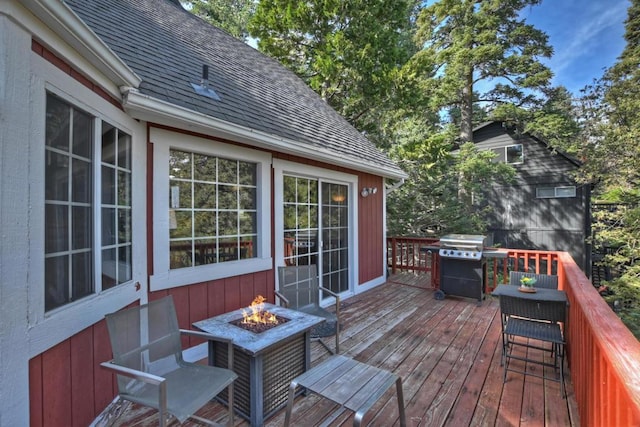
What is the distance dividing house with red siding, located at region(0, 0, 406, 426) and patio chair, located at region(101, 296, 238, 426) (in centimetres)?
24

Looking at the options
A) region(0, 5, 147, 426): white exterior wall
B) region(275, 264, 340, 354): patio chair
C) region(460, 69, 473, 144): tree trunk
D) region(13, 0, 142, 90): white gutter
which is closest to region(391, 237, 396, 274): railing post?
region(275, 264, 340, 354): patio chair

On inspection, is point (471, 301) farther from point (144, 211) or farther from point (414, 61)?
point (414, 61)

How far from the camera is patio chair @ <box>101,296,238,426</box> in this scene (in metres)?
1.68

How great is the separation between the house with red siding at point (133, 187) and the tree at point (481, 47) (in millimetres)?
6442

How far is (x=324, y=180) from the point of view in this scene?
4875 mm

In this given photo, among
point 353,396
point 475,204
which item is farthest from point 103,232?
point 475,204

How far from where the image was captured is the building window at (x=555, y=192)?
10.9 m

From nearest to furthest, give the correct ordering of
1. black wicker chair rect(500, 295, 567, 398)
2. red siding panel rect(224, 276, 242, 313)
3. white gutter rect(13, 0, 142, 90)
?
1. white gutter rect(13, 0, 142, 90)
2. black wicker chair rect(500, 295, 567, 398)
3. red siding panel rect(224, 276, 242, 313)

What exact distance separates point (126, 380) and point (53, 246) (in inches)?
37.2

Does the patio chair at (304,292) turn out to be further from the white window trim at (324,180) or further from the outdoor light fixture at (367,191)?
the outdoor light fixture at (367,191)

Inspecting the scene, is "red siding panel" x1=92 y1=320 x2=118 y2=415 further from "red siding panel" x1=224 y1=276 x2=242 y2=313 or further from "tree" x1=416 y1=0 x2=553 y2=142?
"tree" x1=416 y1=0 x2=553 y2=142

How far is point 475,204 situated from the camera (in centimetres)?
1234

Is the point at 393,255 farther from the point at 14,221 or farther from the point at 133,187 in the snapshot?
the point at 14,221

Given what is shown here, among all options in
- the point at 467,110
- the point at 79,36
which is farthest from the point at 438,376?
the point at 467,110
